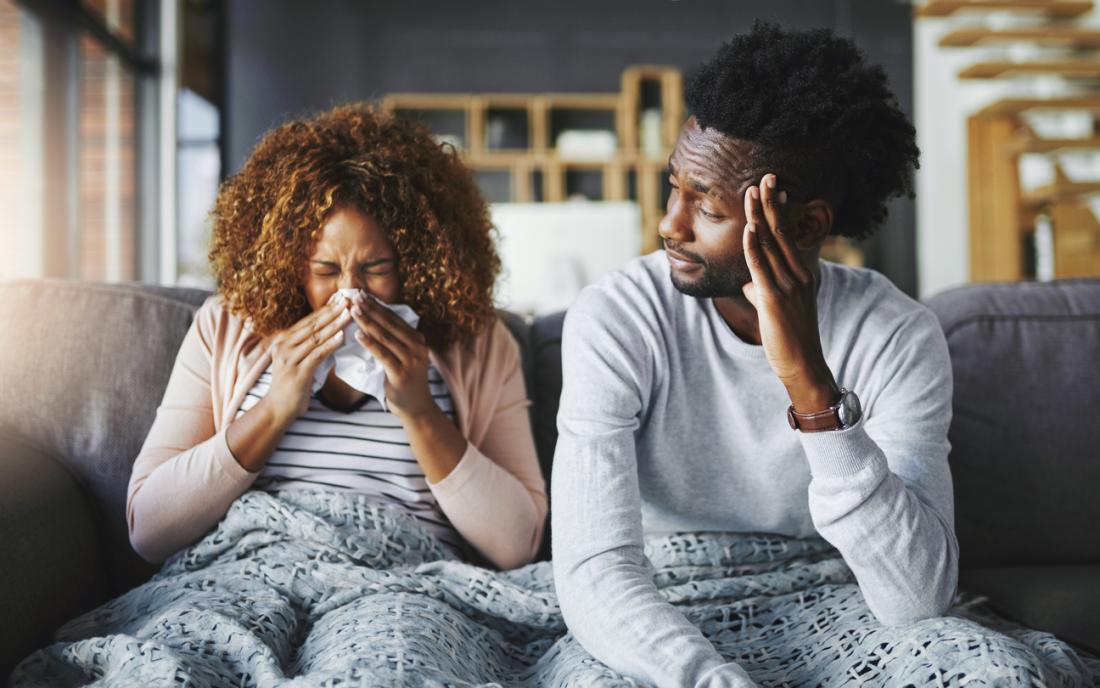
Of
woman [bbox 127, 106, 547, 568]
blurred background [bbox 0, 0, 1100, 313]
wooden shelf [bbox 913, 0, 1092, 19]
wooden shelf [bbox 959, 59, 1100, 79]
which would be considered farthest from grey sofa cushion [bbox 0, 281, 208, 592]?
wooden shelf [bbox 959, 59, 1100, 79]

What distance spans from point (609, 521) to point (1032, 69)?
16.3ft

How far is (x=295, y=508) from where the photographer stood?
4.33 feet

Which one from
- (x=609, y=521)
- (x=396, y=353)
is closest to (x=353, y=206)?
(x=396, y=353)

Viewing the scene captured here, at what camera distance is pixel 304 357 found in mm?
1328

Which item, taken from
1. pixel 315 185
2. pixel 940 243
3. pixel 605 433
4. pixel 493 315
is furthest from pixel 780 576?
pixel 940 243

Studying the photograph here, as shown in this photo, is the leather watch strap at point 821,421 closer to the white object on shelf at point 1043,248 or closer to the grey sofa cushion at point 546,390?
the grey sofa cushion at point 546,390

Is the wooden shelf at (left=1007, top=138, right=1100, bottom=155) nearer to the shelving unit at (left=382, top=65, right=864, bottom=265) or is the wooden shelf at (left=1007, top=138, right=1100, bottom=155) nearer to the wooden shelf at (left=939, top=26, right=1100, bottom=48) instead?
the wooden shelf at (left=939, top=26, right=1100, bottom=48)

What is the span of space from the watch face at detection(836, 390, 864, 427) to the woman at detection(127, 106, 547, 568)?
494 millimetres

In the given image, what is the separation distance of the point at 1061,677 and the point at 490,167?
5.97 m

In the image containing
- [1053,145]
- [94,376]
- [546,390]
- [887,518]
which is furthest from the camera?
[1053,145]

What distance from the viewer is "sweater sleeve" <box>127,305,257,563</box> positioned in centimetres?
132

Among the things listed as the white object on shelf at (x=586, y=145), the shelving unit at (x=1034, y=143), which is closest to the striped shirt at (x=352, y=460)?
the shelving unit at (x=1034, y=143)

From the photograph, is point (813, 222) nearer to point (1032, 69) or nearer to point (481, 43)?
point (1032, 69)

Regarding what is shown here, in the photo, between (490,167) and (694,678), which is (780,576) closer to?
(694,678)
